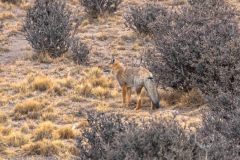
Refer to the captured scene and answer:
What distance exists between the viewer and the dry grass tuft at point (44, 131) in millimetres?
8656

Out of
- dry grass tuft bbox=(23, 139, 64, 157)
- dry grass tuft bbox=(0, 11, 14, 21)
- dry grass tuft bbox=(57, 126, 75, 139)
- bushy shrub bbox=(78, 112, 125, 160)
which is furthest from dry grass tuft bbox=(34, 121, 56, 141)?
dry grass tuft bbox=(0, 11, 14, 21)

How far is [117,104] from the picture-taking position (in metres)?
10.7

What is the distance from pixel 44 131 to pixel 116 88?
3.35m

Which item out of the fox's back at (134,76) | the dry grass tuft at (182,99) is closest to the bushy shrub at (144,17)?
the dry grass tuft at (182,99)

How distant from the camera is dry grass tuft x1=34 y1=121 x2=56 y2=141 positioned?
8.66 meters

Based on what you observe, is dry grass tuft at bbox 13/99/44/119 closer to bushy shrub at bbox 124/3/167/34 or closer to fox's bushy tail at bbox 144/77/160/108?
fox's bushy tail at bbox 144/77/160/108

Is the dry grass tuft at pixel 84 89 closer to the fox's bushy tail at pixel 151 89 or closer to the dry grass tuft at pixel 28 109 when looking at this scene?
the dry grass tuft at pixel 28 109

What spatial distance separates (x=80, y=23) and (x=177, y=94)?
838 centimetres

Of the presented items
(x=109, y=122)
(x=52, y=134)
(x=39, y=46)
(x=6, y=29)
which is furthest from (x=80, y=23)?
(x=109, y=122)

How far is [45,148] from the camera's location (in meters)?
8.01

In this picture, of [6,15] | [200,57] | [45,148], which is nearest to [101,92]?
[200,57]

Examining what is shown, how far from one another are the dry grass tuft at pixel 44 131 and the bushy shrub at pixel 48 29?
5734 millimetres

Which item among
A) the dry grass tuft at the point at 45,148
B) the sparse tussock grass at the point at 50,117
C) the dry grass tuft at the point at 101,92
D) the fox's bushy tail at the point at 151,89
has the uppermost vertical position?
the fox's bushy tail at the point at 151,89

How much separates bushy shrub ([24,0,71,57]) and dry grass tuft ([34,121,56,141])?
5.73m
